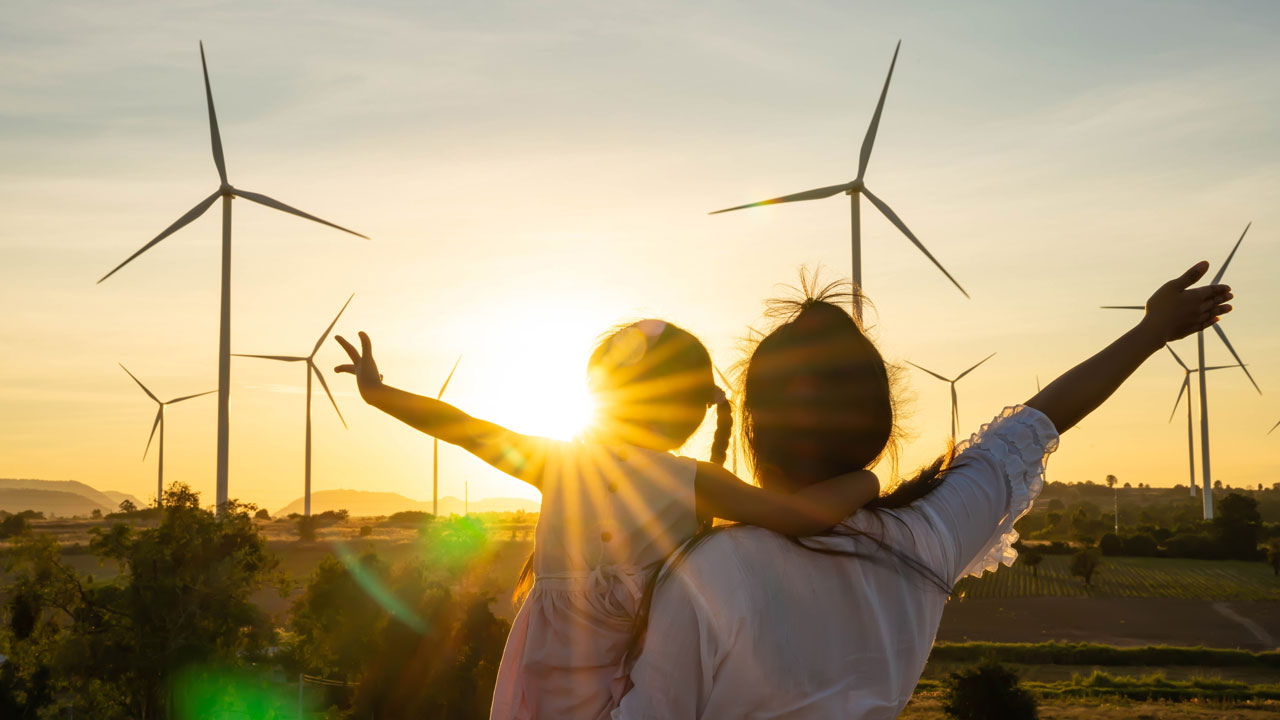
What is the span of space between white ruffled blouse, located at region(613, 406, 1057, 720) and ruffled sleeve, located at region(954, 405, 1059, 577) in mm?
351

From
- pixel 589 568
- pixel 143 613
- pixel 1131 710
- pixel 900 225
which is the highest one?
pixel 900 225

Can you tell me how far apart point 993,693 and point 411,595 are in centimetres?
3049

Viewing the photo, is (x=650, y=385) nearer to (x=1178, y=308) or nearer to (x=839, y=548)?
(x=839, y=548)

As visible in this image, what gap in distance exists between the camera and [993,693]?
58750 mm

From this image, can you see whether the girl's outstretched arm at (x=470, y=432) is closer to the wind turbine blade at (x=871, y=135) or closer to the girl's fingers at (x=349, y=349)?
the girl's fingers at (x=349, y=349)

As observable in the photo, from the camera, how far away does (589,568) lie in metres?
3.35

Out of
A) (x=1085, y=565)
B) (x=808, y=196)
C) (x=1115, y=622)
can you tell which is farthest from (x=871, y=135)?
Answer: (x=1085, y=565)

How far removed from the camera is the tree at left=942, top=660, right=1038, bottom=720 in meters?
58.0

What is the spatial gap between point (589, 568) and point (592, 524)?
139mm

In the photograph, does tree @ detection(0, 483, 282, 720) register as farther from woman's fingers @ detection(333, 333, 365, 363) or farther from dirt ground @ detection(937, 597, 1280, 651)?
dirt ground @ detection(937, 597, 1280, 651)

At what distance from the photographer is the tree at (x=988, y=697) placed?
190 feet

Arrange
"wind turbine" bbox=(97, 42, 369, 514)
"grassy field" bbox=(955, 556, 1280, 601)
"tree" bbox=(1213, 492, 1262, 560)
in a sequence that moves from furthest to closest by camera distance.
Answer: "tree" bbox=(1213, 492, 1262, 560) → "grassy field" bbox=(955, 556, 1280, 601) → "wind turbine" bbox=(97, 42, 369, 514)

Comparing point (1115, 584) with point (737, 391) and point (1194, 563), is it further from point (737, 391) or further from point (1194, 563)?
point (737, 391)

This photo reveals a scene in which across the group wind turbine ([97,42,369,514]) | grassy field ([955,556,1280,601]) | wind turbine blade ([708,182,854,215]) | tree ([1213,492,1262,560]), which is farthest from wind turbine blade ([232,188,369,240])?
tree ([1213,492,1262,560])
